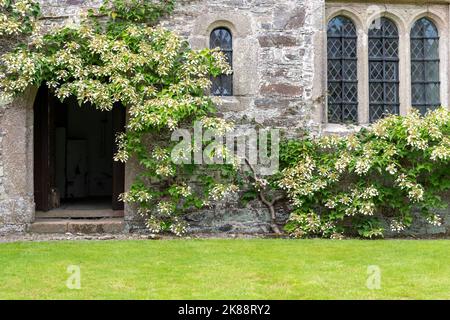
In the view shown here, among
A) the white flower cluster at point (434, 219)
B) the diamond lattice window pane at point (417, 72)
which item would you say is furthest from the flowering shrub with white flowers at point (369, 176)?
the diamond lattice window pane at point (417, 72)

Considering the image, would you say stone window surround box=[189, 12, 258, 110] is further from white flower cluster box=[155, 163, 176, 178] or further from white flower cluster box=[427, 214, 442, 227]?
white flower cluster box=[427, 214, 442, 227]

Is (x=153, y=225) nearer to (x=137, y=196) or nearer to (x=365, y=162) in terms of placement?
(x=137, y=196)

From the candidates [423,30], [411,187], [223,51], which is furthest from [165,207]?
[423,30]

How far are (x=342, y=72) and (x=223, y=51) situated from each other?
1.80 meters

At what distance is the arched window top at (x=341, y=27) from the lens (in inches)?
355

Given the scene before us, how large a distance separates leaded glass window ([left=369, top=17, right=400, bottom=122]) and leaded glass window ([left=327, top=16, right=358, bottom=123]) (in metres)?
0.28

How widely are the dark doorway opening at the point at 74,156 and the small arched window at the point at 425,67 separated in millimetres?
4431

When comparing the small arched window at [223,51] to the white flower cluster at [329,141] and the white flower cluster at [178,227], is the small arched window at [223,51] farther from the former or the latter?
the white flower cluster at [178,227]

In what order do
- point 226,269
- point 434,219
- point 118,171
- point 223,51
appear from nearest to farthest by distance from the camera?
1. point 226,269
2. point 434,219
3. point 223,51
4. point 118,171

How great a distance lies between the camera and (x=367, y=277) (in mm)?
5094

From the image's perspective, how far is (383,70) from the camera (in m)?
9.11

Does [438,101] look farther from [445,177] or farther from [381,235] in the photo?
[381,235]

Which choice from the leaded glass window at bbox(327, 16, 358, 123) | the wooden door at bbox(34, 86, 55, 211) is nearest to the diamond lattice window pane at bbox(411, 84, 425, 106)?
the leaded glass window at bbox(327, 16, 358, 123)
